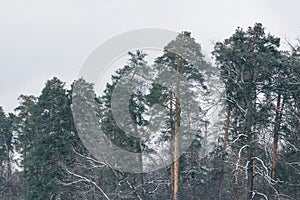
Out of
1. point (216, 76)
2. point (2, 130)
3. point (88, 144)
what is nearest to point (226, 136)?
point (216, 76)

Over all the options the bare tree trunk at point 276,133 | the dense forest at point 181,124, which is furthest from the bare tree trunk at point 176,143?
the bare tree trunk at point 276,133

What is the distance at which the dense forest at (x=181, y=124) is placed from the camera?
2308 centimetres

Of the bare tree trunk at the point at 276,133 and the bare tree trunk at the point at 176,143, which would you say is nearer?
the bare tree trunk at the point at 276,133

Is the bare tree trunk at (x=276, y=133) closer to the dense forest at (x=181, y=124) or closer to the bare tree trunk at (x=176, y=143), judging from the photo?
the dense forest at (x=181, y=124)

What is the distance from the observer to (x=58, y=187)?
29500 millimetres

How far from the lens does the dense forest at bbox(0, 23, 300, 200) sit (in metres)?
23.1

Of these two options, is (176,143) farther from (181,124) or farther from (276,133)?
(276,133)

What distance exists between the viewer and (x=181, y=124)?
27.8 metres

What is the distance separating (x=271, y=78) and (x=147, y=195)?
10.2 metres

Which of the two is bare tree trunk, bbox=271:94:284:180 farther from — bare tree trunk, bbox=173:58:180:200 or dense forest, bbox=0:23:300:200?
bare tree trunk, bbox=173:58:180:200

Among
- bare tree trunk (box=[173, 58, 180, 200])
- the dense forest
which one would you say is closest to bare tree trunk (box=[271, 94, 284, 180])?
→ the dense forest

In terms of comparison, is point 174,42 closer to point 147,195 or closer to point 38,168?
point 147,195

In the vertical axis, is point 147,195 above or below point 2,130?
below

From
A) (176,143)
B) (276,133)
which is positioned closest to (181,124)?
(176,143)
